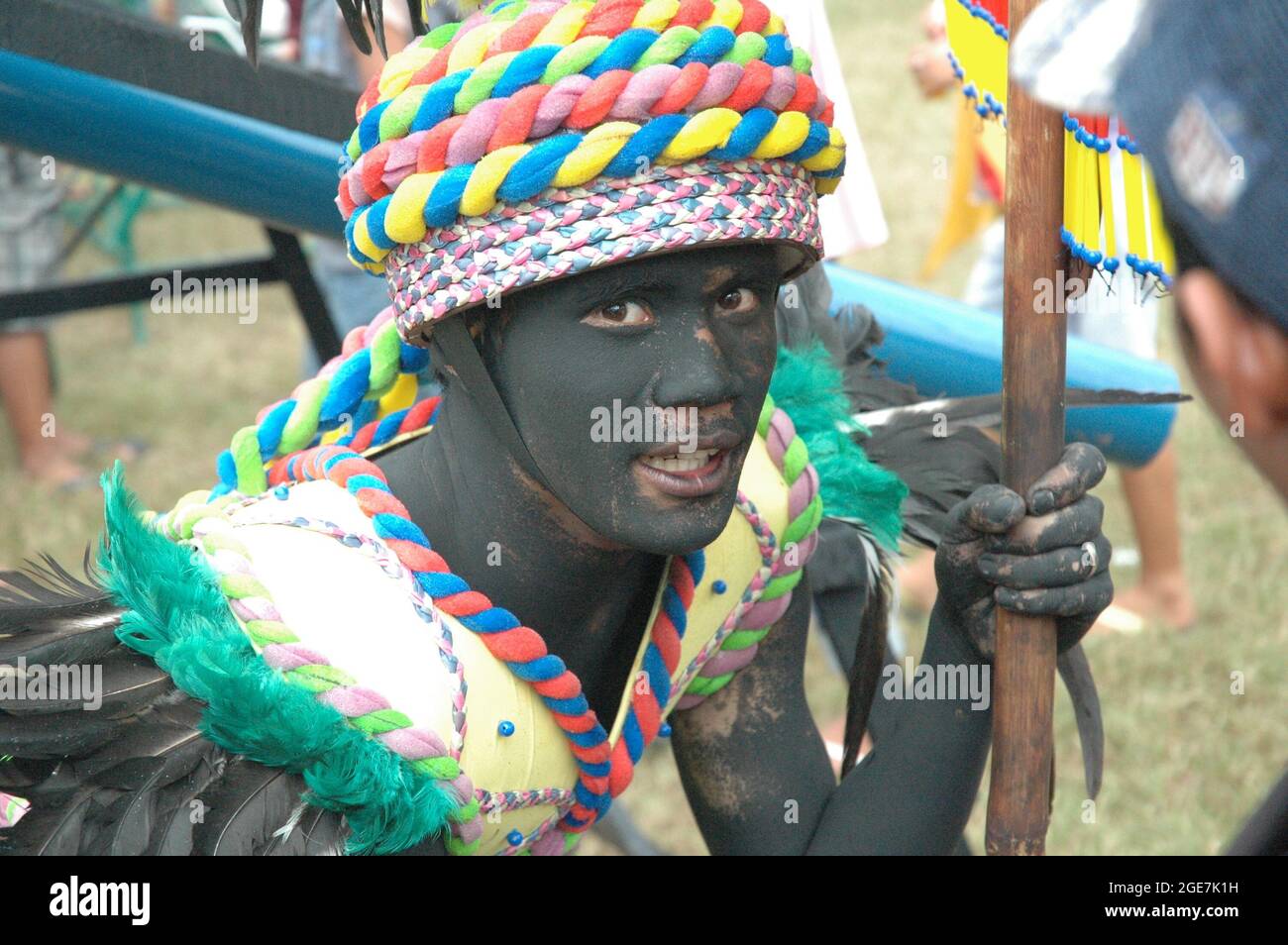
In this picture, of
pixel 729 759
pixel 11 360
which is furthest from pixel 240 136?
pixel 11 360

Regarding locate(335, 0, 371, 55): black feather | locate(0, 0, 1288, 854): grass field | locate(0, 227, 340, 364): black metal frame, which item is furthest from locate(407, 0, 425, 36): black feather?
locate(0, 0, 1288, 854): grass field

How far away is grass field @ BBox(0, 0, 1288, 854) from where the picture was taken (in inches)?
154

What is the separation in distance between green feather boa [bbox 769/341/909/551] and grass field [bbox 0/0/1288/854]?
5.39 ft

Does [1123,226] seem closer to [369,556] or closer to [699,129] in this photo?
[699,129]

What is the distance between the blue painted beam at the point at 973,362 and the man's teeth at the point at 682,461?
0.92 meters

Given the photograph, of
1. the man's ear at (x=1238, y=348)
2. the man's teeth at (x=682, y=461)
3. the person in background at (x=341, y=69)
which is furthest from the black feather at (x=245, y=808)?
the person in background at (x=341, y=69)

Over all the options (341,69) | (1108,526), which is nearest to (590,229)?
(341,69)

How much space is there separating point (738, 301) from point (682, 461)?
0.68 ft

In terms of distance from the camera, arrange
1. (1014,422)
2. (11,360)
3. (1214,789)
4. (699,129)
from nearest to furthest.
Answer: (699,129), (1014,422), (1214,789), (11,360)

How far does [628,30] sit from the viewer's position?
65.5 inches

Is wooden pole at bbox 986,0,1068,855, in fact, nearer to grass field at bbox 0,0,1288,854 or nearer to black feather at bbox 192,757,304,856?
black feather at bbox 192,757,304,856

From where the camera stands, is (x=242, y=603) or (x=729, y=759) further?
(x=729, y=759)

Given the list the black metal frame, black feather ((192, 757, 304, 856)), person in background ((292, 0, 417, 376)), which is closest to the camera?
black feather ((192, 757, 304, 856))
